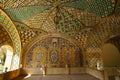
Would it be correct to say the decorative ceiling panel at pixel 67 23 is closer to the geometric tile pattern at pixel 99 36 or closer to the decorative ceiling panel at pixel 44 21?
the decorative ceiling panel at pixel 44 21

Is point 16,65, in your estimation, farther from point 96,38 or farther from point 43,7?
point 96,38

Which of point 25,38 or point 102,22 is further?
point 25,38

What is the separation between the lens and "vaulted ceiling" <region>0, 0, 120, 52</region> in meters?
5.07

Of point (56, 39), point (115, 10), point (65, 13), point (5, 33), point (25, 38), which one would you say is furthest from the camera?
point (56, 39)

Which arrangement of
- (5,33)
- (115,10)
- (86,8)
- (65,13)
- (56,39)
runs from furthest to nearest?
(56,39) → (5,33) → (65,13) → (86,8) → (115,10)

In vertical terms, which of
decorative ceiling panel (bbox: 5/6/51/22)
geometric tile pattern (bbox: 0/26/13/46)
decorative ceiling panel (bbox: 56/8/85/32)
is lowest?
geometric tile pattern (bbox: 0/26/13/46)

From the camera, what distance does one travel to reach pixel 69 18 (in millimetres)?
6512

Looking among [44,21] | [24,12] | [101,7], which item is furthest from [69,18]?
[24,12]

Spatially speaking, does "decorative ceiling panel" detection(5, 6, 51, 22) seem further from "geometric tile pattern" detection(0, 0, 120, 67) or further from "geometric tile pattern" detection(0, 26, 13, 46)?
"geometric tile pattern" detection(0, 26, 13, 46)

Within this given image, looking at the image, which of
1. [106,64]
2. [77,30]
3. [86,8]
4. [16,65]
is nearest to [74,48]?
[77,30]

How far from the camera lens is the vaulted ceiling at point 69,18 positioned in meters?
5.07

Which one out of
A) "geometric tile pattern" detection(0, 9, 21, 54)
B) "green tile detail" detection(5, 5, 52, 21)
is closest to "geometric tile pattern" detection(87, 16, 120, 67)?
"green tile detail" detection(5, 5, 52, 21)

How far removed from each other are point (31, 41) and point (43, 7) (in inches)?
122

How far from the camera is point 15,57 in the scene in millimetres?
7312
